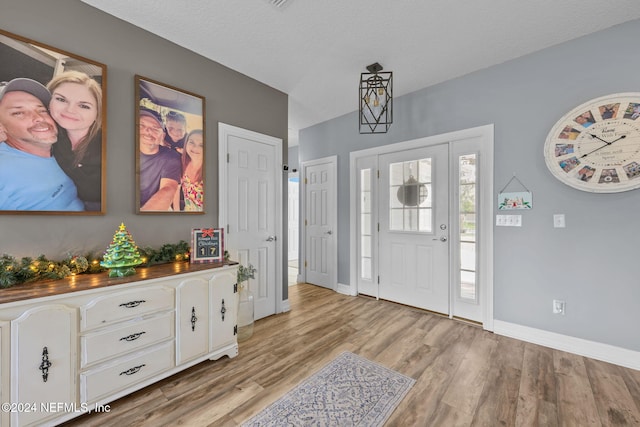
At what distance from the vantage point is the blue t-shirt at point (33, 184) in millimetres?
1535

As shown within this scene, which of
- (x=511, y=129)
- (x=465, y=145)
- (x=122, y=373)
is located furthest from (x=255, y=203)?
(x=511, y=129)

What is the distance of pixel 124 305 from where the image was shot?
159 cm

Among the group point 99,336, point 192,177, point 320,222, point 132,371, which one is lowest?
point 132,371

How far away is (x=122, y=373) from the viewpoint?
158 cm

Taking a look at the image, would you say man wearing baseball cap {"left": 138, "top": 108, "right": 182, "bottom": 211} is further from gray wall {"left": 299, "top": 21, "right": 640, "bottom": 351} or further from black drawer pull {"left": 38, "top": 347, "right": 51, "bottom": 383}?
gray wall {"left": 299, "top": 21, "right": 640, "bottom": 351}

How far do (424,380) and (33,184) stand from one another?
2.99 metres

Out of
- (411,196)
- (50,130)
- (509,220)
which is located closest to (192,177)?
(50,130)

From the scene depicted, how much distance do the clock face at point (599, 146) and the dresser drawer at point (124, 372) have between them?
355 cm

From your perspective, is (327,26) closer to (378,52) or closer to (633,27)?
(378,52)

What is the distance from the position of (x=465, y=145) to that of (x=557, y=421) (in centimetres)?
242

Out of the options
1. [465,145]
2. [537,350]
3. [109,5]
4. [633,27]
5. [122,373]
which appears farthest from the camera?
[465,145]

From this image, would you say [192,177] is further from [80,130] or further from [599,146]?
[599,146]

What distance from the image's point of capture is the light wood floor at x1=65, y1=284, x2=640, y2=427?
1.52 meters

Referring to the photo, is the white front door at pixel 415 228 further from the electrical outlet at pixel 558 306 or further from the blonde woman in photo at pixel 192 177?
the blonde woman in photo at pixel 192 177
